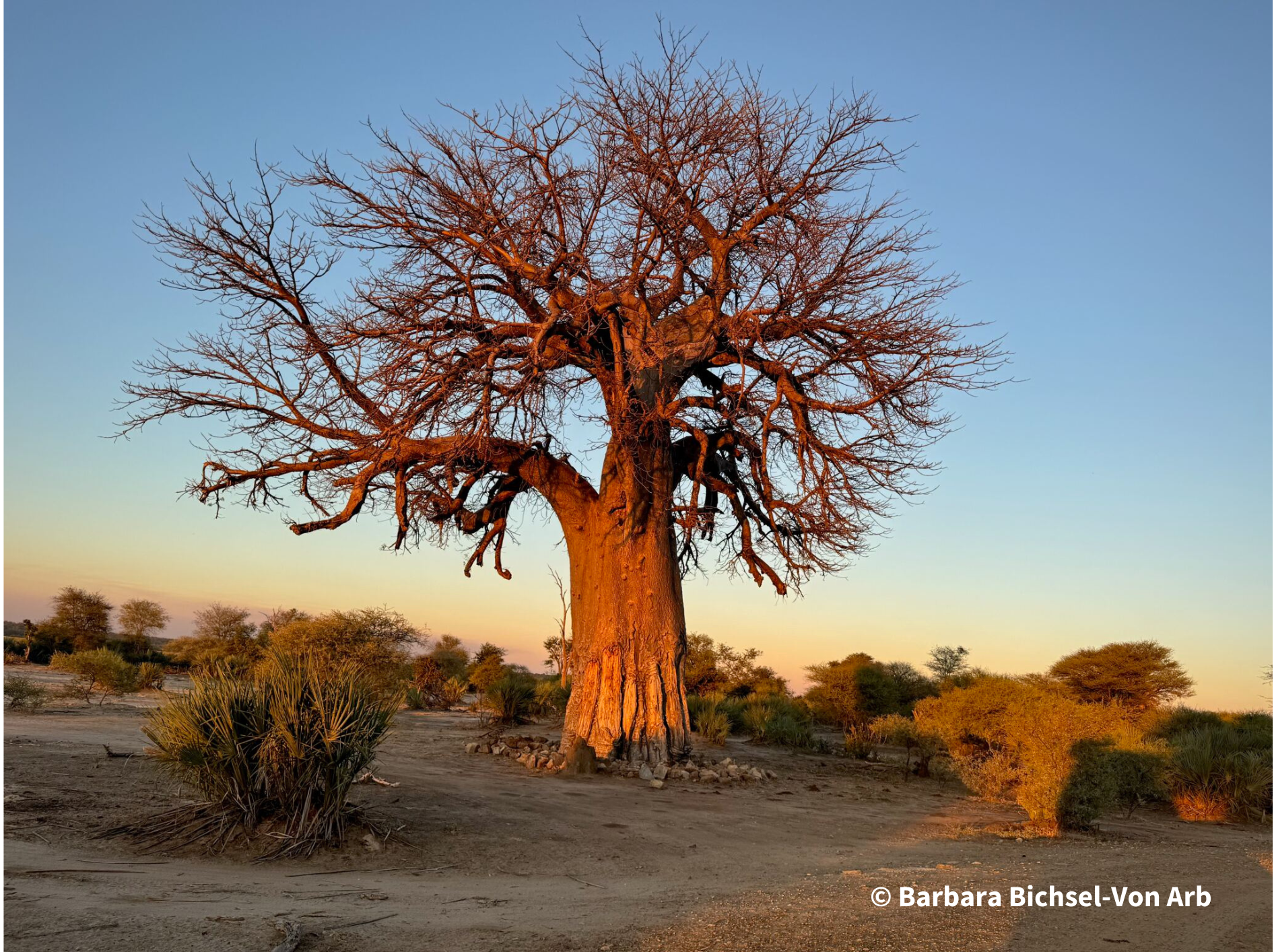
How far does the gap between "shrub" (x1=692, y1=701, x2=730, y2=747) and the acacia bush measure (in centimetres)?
495

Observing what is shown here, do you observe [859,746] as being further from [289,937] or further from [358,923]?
[289,937]

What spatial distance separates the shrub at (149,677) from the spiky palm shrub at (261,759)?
16.2 metres

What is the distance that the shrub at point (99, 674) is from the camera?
19.5 m

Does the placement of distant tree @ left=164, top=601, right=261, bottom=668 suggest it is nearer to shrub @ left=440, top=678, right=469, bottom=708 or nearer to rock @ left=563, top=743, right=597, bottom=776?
shrub @ left=440, top=678, right=469, bottom=708

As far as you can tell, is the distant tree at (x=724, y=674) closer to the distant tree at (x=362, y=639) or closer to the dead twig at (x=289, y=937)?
the distant tree at (x=362, y=639)

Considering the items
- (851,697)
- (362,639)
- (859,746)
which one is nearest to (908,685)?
(851,697)

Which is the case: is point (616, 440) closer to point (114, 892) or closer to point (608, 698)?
point (608, 698)

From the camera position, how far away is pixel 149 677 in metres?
22.1

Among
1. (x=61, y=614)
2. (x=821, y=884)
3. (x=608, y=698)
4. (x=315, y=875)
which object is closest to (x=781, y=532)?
(x=608, y=698)

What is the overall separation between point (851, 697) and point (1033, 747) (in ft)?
49.5

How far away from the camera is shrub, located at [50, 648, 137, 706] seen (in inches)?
768

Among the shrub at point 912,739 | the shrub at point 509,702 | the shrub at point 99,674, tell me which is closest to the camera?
the shrub at point 912,739

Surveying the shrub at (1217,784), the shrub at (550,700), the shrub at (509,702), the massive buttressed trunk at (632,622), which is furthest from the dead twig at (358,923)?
the shrub at (550,700)

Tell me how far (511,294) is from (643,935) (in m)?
9.34
